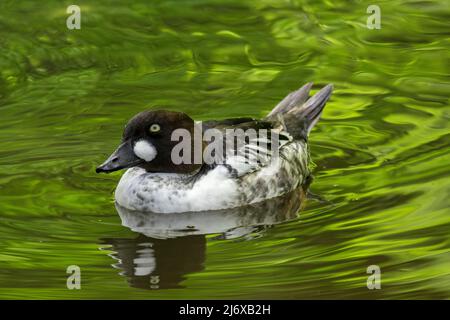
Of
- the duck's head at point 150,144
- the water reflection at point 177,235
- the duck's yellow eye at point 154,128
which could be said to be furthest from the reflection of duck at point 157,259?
the duck's yellow eye at point 154,128

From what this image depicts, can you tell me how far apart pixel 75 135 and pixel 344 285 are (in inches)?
187

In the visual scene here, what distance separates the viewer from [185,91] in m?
14.4

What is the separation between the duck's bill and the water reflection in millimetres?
415

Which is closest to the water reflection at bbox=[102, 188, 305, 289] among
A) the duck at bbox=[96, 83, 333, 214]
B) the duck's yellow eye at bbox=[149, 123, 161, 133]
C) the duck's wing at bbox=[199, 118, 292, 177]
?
the duck at bbox=[96, 83, 333, 214]

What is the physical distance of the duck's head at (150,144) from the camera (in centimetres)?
1127

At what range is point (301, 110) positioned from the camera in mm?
12883

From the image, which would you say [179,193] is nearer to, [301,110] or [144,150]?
[144,150]

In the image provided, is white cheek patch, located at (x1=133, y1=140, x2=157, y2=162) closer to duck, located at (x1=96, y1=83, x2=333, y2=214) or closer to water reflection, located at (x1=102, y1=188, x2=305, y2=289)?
duck, located at (x1=96, y1=83, x2=333, y2=214)

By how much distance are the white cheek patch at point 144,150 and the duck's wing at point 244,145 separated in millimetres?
476

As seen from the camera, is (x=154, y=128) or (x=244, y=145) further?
(x=244, y=145)

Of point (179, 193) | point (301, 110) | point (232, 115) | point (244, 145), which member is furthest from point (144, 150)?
point (232, 115)

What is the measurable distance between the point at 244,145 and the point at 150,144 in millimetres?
915

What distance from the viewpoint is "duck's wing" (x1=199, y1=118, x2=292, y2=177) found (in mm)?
11562

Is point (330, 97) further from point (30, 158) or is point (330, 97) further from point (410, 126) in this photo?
point (30, 158)
